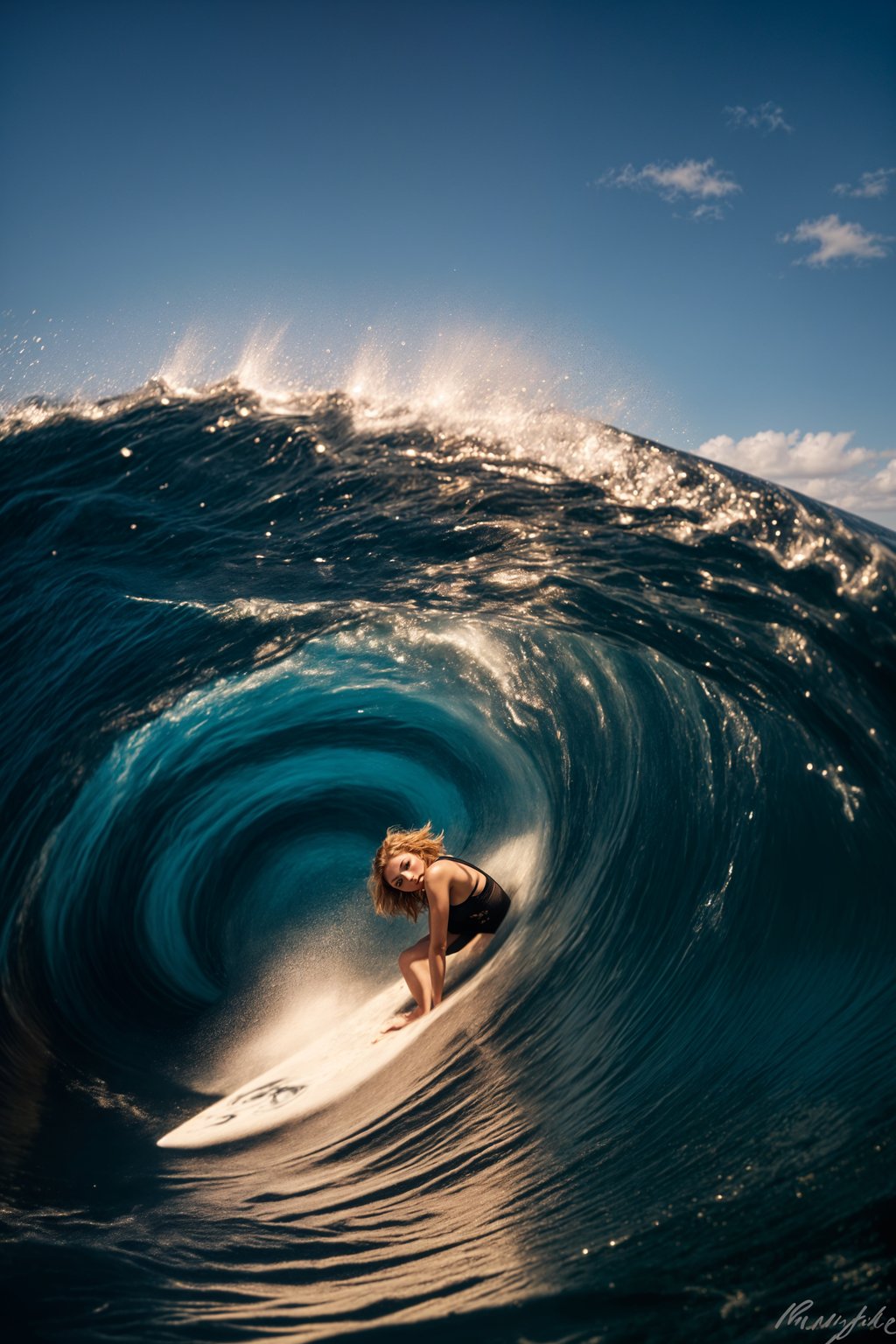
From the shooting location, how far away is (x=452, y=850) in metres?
7.73

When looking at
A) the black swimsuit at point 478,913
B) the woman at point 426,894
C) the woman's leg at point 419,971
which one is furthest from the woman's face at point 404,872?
the woman's leg at point 419,971

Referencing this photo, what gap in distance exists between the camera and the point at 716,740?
5016mm

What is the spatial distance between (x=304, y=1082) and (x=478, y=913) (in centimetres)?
152

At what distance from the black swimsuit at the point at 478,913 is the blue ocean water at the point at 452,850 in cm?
20

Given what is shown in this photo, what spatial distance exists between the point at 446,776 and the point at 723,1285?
5985mm

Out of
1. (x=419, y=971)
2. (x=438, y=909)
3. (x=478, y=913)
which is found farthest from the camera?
(x=478, y=913)

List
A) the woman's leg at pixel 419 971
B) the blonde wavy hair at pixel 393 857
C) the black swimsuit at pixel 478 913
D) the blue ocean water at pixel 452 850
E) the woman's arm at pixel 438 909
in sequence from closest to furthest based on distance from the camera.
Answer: the blue ocean water at pixel 452 850 < the woman's arm at pixel 438 909 < the blonde wavy hair at pixel 393 857 < the woman's leg at pixel 419 971 < the black swimsuit at pixel 478 913

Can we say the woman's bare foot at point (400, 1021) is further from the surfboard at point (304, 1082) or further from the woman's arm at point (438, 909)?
the woman's arm at point (438, 909)

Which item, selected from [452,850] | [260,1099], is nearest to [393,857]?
[260,1099]

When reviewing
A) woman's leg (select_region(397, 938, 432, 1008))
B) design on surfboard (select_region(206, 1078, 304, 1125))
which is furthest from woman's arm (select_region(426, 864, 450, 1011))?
design on surfboard (select_region(206, 1078, 304, 1125))

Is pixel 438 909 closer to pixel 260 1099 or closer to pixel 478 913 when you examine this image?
pixel 478 913

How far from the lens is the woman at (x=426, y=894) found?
4.29m

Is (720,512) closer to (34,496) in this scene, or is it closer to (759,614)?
(759,614)

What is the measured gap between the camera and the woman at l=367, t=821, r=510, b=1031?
429cm
